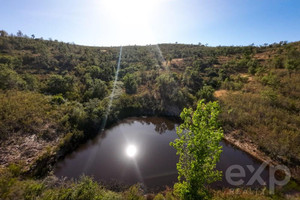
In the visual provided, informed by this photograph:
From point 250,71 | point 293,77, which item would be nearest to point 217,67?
point 250,71

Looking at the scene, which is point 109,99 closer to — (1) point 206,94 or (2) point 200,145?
(1) point 206,94

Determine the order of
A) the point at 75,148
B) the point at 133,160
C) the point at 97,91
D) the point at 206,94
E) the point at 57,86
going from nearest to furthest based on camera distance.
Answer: the point at 133,160, the point at 75,148, the point at 57,86, the point at 97,91, the point at 206,94

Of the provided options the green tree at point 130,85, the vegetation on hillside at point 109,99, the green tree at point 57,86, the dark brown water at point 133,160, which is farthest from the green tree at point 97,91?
the dark brown water at point 133,160

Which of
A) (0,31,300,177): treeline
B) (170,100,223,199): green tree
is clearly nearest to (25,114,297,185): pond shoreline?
(0,31,300,177): treeline

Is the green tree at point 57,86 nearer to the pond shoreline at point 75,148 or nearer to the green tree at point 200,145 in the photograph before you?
the pond shoreline at point 75,148

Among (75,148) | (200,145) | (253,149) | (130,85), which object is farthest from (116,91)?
(253,149)

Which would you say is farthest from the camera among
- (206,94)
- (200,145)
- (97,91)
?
(206,94)

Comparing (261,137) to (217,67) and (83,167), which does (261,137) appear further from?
(217,67)

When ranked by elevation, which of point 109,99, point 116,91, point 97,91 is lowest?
point 109,99
